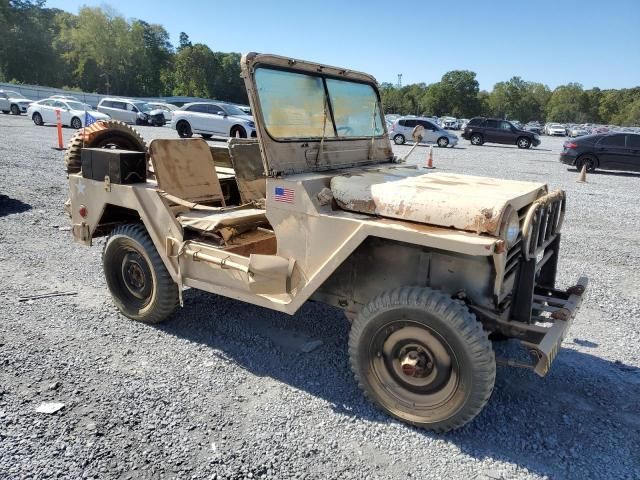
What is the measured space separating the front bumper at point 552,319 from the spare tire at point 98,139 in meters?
3.81

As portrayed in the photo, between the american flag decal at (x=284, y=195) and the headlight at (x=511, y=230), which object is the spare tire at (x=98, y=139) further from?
the headlight at (x=511, y=230)

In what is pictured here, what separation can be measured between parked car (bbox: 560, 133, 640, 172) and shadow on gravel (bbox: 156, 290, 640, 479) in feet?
47.1

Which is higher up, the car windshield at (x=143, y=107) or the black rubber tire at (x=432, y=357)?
the car windshield at (x=143, y=107)

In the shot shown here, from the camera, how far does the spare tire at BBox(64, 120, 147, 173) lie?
4527 mm

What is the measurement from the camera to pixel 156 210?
12.5ft

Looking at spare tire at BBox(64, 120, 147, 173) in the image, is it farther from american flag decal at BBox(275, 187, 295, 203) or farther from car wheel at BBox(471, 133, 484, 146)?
car wheel at BBox(471, 133, 484, 146)

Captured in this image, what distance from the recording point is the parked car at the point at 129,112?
86.2 ft

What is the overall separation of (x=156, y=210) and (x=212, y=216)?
1.36ft

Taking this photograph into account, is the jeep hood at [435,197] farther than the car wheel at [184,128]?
No

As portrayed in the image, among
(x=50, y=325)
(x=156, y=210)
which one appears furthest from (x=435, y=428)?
(x=50, y=325)

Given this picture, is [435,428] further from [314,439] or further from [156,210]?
[156,210]

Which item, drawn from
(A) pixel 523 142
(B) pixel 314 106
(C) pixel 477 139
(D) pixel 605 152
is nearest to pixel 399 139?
(C) pixel 477 139

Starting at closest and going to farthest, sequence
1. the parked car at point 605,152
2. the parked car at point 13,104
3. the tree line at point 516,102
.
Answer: the parked car at point 605,152, the parked car at point 13,104, the tree line at point 516,102

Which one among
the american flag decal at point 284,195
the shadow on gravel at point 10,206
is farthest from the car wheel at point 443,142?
the american flag decal at point 284,195
